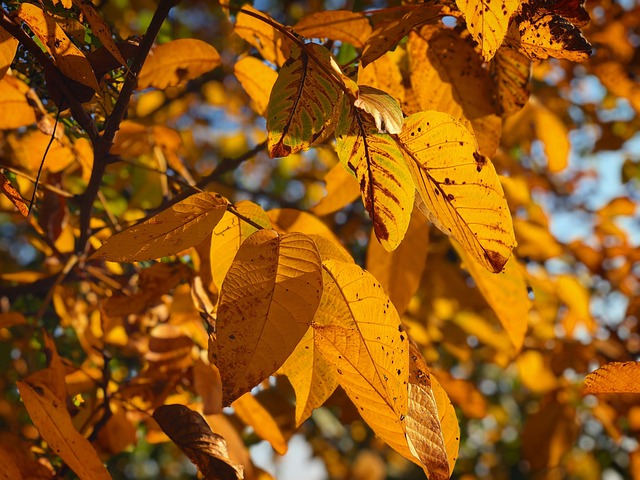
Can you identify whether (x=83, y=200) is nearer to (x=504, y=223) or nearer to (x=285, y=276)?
(x=285, y=276)

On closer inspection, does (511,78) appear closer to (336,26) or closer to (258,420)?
(336,26)

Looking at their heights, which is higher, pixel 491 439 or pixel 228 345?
pixel 228 345

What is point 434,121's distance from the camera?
0.63 metres

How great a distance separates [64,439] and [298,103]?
0.46 meters

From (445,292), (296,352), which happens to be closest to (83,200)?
(296,352)

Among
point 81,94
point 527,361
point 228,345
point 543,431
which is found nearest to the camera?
point 228,345

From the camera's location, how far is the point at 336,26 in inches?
34.6

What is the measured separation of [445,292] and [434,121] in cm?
131

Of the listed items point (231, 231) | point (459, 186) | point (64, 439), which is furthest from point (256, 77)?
point (64, 439)

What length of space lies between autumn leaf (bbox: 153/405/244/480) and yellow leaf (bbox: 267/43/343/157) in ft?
1.15

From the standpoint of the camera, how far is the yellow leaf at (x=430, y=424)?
602 mm

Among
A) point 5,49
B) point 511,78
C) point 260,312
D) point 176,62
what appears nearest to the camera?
point 260,312

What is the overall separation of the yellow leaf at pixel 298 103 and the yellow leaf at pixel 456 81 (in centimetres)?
26

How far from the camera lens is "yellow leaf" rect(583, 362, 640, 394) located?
623 mm
